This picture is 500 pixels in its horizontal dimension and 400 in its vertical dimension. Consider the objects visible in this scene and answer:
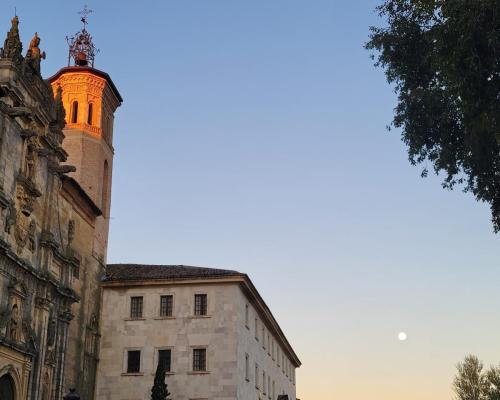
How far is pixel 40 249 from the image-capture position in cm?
3038

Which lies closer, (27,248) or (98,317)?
(27,248)

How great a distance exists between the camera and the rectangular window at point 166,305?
40.7 metres

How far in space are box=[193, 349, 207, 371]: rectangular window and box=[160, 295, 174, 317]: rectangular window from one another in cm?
269

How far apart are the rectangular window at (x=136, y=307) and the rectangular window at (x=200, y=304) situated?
322 cm

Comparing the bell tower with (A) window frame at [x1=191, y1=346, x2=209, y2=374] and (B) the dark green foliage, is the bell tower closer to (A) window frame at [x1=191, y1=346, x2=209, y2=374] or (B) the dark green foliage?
(A) window frame at [x1=191, y1=346, x2=209, y2=374]

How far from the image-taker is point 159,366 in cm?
3644

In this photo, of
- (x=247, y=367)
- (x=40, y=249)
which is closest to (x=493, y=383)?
(x=247, y=367)

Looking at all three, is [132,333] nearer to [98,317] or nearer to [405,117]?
[98,317]

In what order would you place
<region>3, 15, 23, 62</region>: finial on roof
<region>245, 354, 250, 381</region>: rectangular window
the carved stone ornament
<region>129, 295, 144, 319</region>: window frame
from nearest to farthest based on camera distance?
1. the carved stone ornament
2. <region>3, 15, 23, 62</region>: finial on roof
3. <region>129, 295, 144, 319</region>: window frame
4. <region>245, 354, 250, 381</region>: rectangular window

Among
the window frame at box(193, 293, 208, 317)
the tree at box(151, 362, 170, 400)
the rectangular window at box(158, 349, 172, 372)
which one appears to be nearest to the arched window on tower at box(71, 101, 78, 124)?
the window frame at box(193, 293, 208, 317)

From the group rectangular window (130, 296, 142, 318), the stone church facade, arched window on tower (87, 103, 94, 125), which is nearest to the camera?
the stone church facade

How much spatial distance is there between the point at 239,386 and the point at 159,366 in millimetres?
4823

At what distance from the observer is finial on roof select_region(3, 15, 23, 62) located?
28.4 meters

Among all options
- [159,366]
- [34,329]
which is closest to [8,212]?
[34,329]
